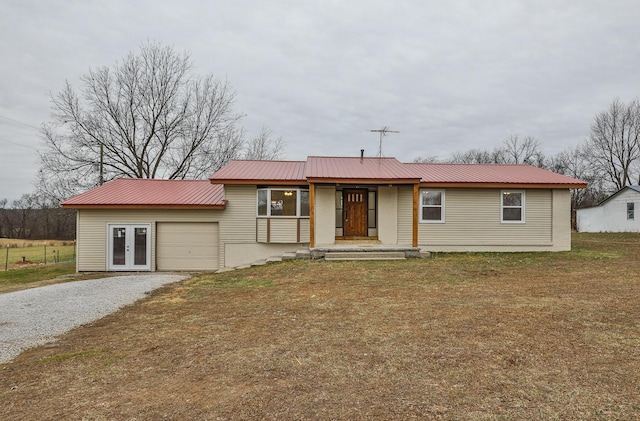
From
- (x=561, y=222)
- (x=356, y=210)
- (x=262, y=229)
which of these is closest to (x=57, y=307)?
(x=262, y=229)

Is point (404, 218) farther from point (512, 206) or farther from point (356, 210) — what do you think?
point (512, 206)

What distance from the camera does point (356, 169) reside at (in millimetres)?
13922

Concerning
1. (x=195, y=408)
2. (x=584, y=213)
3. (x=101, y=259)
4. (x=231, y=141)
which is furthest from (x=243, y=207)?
(x=584, y=213)

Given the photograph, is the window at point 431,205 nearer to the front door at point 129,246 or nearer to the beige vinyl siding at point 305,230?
the beige vinyl siding at point 305,230

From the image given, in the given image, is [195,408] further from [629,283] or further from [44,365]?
[629,283]

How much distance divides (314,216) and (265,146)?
20.6 m

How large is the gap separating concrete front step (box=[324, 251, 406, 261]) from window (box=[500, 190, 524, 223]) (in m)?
5.02

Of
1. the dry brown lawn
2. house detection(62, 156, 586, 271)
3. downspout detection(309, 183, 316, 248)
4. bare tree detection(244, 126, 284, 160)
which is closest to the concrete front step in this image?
house detection(62, 156, 586, 271)

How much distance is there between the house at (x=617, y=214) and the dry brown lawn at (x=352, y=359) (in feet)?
72.5

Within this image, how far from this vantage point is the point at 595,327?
4668mm

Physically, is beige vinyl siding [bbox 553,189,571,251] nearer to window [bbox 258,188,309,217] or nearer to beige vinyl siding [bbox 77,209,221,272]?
window [bbox 258,188,309,217]

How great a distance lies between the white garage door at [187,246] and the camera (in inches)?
524

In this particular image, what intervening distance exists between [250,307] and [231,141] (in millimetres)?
22420

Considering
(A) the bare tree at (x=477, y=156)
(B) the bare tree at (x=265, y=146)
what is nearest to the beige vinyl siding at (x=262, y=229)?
(B) the bare tree at (x=265, y=146)
